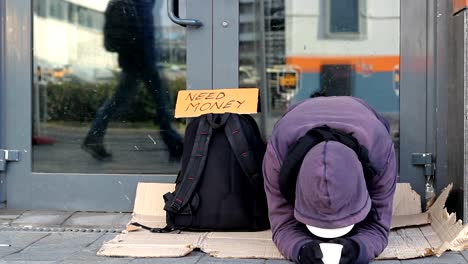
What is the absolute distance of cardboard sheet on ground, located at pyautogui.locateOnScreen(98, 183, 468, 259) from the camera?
3020 millimetres

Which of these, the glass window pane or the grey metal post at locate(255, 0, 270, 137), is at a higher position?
the glass window pane

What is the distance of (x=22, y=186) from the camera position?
398 centimetres

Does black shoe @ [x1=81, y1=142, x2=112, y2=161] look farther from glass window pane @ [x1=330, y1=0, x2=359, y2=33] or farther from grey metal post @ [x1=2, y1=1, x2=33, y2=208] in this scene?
glass window pane @ [x1=330, y1=0, x2=359, y2=33]

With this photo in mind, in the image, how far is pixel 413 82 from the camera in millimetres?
3732

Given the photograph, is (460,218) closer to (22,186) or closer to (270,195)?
(270,195)

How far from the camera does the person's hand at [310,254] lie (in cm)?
252

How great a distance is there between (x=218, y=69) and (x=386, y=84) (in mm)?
947

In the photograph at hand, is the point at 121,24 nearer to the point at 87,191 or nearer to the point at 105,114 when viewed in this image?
the point at 105,114

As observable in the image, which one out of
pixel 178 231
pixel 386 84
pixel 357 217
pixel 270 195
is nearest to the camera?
pixel 357 217

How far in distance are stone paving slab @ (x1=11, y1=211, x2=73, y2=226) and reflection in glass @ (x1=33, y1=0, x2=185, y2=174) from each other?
259mm

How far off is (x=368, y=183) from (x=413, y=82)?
3.93 ft

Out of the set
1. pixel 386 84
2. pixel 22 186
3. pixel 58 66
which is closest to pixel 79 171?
pixel 22 186

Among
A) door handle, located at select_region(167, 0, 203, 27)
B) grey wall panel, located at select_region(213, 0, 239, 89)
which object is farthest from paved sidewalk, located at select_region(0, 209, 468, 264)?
door handle, located at select_region(167, 0, 203, 27)

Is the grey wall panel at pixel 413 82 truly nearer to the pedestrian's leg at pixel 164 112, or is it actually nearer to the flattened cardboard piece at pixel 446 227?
the flattened cardboard piece at pixel 446 227
